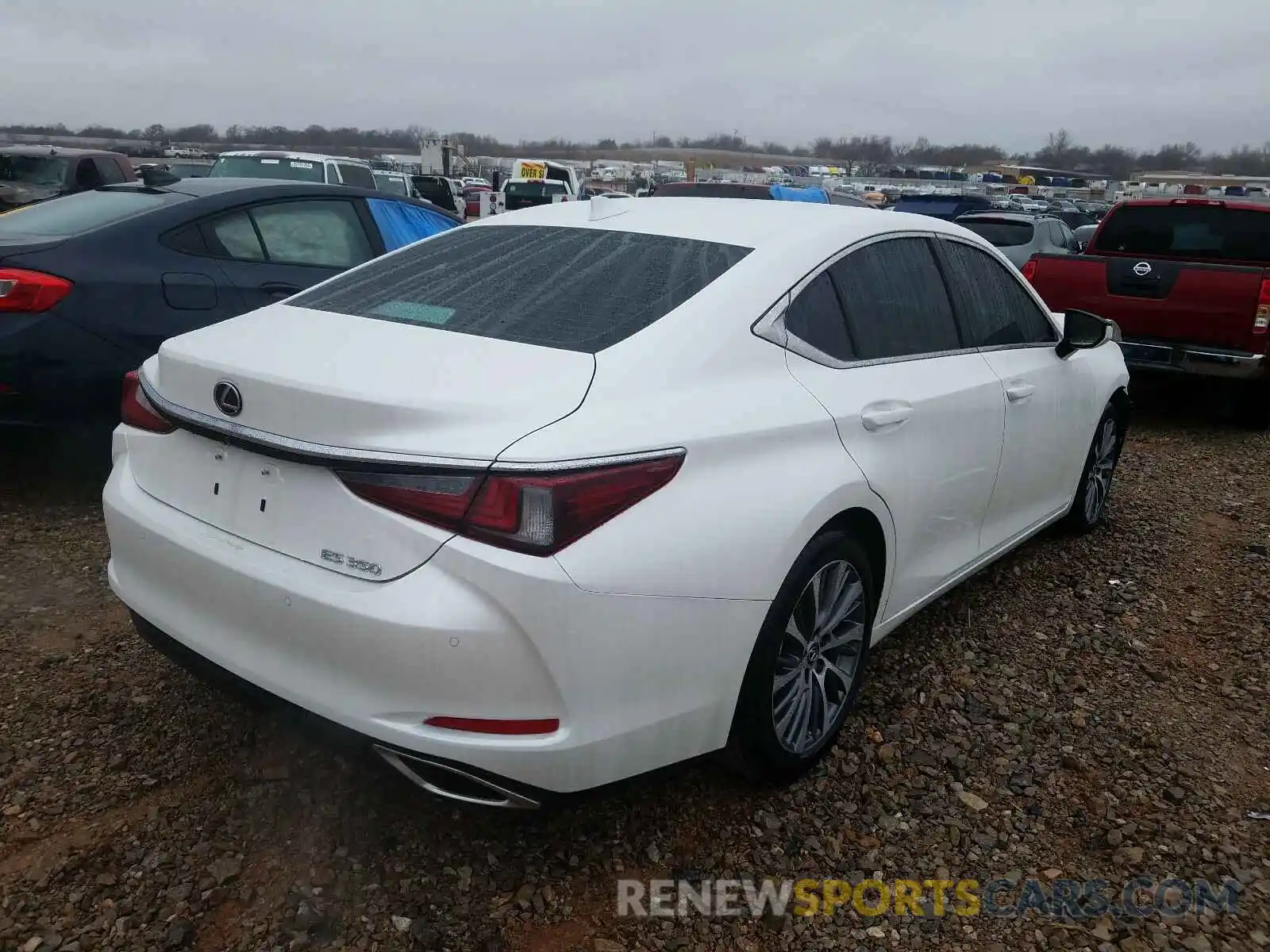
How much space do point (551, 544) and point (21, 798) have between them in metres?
1.68

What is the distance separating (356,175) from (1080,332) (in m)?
14.2

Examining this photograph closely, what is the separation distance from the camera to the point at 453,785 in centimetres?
210

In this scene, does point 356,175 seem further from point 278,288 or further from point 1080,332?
point 1080,332

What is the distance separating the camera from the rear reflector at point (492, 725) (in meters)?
2.00

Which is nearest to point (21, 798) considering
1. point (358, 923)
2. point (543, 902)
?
point (358, 923)

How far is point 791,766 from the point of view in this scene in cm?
266

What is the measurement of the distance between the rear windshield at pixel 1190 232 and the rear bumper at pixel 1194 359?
1.26 m

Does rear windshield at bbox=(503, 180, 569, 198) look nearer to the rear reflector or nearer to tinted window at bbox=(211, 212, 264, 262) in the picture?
tinted window at bbox=(211, 212, 264, 262)

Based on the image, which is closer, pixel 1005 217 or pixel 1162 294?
pixel 1162 294

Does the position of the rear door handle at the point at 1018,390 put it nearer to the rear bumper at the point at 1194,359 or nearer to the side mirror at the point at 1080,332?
the side mirror at the point at 1080,332

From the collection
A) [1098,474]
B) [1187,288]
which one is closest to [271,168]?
[1187,288]

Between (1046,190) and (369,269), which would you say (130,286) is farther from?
(1046,190)

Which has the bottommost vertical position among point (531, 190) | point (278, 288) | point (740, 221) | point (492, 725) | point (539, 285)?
point (492, 725)

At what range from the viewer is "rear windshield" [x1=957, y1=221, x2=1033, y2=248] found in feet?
38.9
